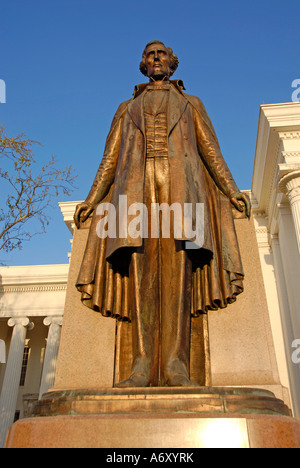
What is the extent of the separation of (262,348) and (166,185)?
5.57ft

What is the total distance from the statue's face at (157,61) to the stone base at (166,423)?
11.4 feet

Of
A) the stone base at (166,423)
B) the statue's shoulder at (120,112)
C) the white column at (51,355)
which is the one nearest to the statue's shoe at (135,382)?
the stone base at (166,423)

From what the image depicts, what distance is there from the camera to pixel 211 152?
457 centimetres

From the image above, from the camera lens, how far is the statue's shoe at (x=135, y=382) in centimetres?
310

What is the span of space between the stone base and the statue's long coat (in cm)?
122

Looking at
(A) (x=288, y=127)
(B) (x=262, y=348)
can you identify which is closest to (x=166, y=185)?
(B) (x=262, y=348)

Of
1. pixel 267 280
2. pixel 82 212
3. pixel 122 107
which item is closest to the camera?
pixel 82 212

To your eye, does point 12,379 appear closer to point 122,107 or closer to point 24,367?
point 24,367

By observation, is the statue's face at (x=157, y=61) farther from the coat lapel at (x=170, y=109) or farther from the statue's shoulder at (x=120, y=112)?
the statue's shoulder at (x=120, y=112)

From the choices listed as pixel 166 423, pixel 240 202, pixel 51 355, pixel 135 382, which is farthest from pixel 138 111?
pixel 51 355

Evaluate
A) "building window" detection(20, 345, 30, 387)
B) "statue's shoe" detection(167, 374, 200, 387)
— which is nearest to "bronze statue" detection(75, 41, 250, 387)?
"statue's shoe" detection(167, 374, 200, 387)

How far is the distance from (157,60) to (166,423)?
12.7 feet

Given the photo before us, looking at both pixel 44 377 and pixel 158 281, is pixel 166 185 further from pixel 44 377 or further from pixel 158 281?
pixel 44 377

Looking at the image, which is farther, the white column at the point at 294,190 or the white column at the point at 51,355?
the white column at the point at 51,355
